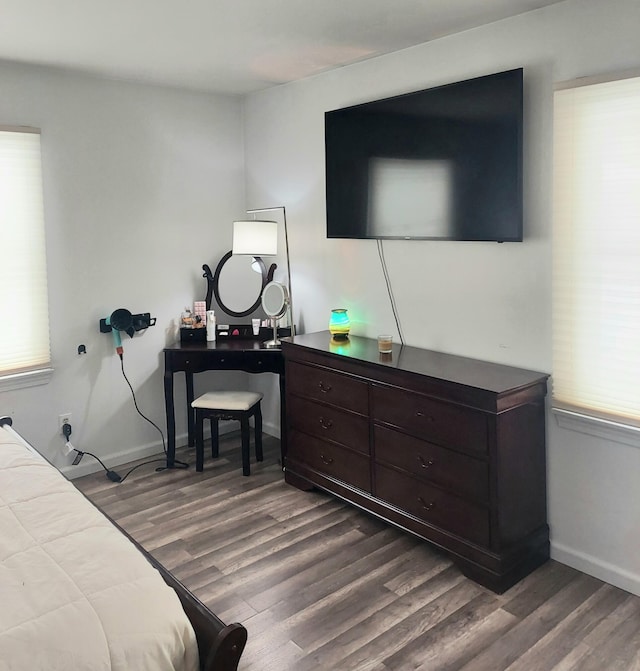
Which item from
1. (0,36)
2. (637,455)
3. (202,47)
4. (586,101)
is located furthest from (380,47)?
(637,455)

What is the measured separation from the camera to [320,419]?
3572mm

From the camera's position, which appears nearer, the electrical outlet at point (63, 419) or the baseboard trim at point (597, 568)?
the baseboard trim at point (597, 568)

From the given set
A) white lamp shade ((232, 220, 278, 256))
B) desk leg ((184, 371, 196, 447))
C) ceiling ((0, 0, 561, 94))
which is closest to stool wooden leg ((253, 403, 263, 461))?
desk leg ((184, 371, 196, 447))

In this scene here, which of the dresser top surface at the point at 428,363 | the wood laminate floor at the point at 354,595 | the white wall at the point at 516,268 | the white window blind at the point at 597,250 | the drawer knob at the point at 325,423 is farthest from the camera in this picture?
the drawer knob at the point at 325,423

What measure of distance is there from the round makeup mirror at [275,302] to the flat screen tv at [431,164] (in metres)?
0.59

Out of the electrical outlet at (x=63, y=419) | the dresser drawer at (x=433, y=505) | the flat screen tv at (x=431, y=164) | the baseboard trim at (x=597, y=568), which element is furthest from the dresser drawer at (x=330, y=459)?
the electrical outlet at (x=63, y=419)

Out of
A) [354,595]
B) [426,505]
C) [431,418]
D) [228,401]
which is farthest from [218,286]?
[354,595]

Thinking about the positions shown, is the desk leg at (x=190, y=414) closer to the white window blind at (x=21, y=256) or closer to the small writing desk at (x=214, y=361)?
the small writing desk at (x=214, y=361)

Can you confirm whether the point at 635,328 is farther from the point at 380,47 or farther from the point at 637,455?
the point at 380,47

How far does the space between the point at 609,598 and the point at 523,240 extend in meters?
1.54

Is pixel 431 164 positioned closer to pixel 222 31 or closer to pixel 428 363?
pixel 428 363

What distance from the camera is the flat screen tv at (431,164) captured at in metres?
2.88

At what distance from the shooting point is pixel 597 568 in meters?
2.82

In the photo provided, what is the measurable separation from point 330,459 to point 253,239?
1.47 meters
